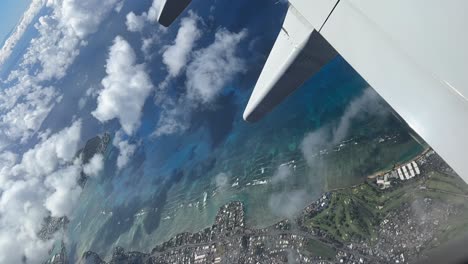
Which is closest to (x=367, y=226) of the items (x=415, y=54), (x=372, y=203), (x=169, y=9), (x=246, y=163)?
(x=372, y=203)

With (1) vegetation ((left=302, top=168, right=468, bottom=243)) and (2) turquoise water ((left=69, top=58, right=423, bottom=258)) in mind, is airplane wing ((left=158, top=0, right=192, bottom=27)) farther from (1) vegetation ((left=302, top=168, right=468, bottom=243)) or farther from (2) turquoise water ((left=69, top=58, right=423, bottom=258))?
(2) turquoise water ((left=69, top=58, right=423, bottom=258))

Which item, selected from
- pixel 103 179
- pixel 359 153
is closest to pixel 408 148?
pixel 359 153

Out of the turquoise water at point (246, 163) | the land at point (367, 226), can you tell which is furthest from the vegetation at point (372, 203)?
the turquoise water at point (246, 163)

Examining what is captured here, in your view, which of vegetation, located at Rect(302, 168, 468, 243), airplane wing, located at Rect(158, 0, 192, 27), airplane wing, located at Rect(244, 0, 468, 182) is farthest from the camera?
vegetation, located at Rect(302, 168, 468, 243)

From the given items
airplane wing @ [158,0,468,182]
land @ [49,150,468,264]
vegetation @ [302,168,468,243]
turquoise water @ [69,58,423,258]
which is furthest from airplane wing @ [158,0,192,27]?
turquoise water @ [69,58,423,258]

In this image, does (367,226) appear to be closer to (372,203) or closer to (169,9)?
(372,203)

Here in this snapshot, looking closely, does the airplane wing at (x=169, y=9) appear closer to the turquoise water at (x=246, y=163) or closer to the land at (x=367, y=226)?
the land at (x=367, y=226)
